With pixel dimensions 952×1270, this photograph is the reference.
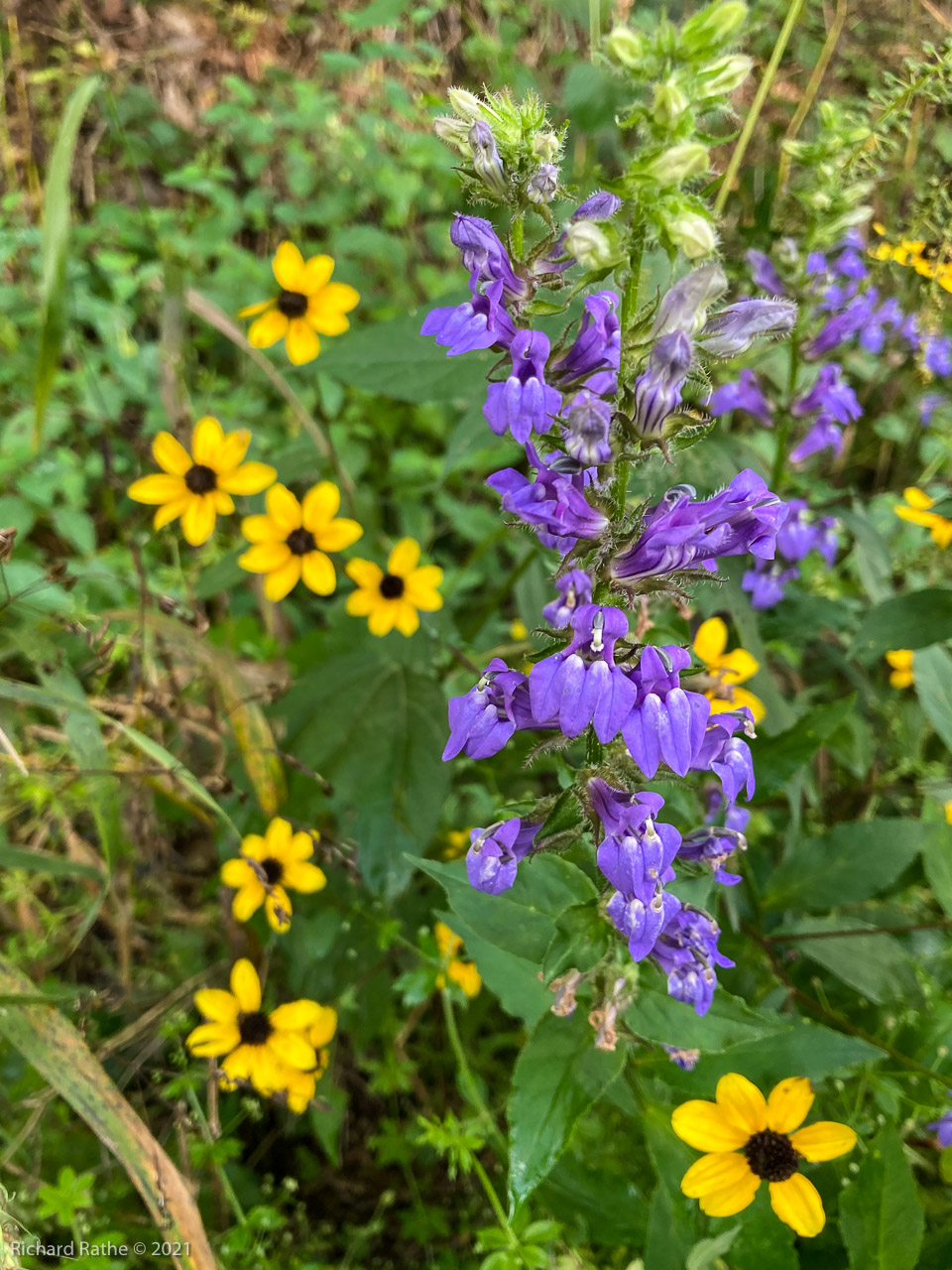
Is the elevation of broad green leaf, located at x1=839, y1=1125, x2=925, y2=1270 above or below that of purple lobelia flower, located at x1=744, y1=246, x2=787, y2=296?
below

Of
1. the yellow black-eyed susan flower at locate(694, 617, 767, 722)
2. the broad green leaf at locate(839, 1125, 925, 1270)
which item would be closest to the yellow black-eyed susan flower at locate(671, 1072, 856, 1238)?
the broad green leaf at locate(839, 1125, 925, 1270)

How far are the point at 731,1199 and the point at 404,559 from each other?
1.76 meters

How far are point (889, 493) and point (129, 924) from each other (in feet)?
11.4

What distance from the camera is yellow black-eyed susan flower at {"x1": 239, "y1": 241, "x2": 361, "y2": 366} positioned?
2494 millimetres

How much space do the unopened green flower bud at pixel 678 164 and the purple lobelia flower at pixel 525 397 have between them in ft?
0.95

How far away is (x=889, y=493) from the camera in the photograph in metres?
3.68

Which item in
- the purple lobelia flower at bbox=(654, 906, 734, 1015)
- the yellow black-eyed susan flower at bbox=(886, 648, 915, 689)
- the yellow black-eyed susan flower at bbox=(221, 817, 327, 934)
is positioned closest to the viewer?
the purple lobelia flower at bbox=(654, 906, 734, 1015)

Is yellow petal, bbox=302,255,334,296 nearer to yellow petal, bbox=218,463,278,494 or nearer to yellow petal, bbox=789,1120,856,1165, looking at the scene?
yellow petal, bbox=218,463,278,494

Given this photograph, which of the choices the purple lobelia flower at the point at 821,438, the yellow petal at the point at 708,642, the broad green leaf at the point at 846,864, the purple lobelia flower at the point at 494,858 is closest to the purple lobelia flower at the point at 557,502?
the purple lobelia flower at the point at 494,858

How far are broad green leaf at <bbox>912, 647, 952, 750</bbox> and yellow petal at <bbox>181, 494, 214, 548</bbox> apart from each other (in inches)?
88.1

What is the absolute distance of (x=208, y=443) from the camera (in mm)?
2494

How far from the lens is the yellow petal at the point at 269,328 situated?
2.49 m

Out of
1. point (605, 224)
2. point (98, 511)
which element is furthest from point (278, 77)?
point (605, 224)

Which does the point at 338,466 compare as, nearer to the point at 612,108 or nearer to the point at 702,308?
the point at 612,108
